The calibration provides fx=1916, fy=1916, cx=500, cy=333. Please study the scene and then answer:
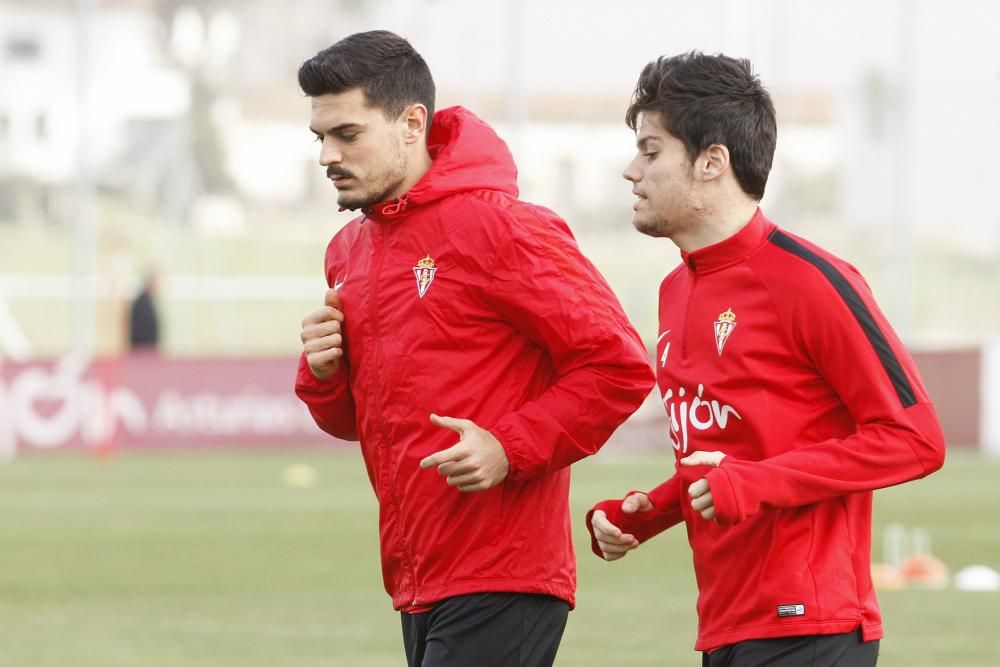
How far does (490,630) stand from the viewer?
4.53m

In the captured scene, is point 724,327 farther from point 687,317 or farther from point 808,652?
point 808,652

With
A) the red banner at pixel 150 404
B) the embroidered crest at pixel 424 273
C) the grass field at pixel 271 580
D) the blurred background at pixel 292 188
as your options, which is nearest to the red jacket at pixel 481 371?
the embroidered crest at pixel 424 273

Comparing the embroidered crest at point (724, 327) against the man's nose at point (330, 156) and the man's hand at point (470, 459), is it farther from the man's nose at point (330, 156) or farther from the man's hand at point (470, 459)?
the man's nose at point (330, 156)

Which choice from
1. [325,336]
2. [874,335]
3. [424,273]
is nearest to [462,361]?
[424,273]

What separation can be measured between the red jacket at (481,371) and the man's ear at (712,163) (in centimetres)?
41

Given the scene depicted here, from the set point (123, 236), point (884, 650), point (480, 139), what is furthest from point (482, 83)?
point (480, 139)

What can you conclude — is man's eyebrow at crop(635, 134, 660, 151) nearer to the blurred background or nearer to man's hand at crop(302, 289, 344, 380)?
man's hand at crop(302, 289, 344, 380)

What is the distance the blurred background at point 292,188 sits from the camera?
24.4 m

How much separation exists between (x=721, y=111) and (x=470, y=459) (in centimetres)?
99

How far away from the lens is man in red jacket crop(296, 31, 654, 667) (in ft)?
14.9

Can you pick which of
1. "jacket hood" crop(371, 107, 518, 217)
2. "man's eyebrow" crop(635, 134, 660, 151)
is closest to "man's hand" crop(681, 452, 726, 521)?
"man's eyebrow" crop(635, 134, 660, 151)

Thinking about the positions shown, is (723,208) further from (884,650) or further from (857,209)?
(857,209)

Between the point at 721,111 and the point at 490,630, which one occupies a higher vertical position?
the point at 721,111

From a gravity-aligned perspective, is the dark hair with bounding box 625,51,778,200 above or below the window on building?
below
